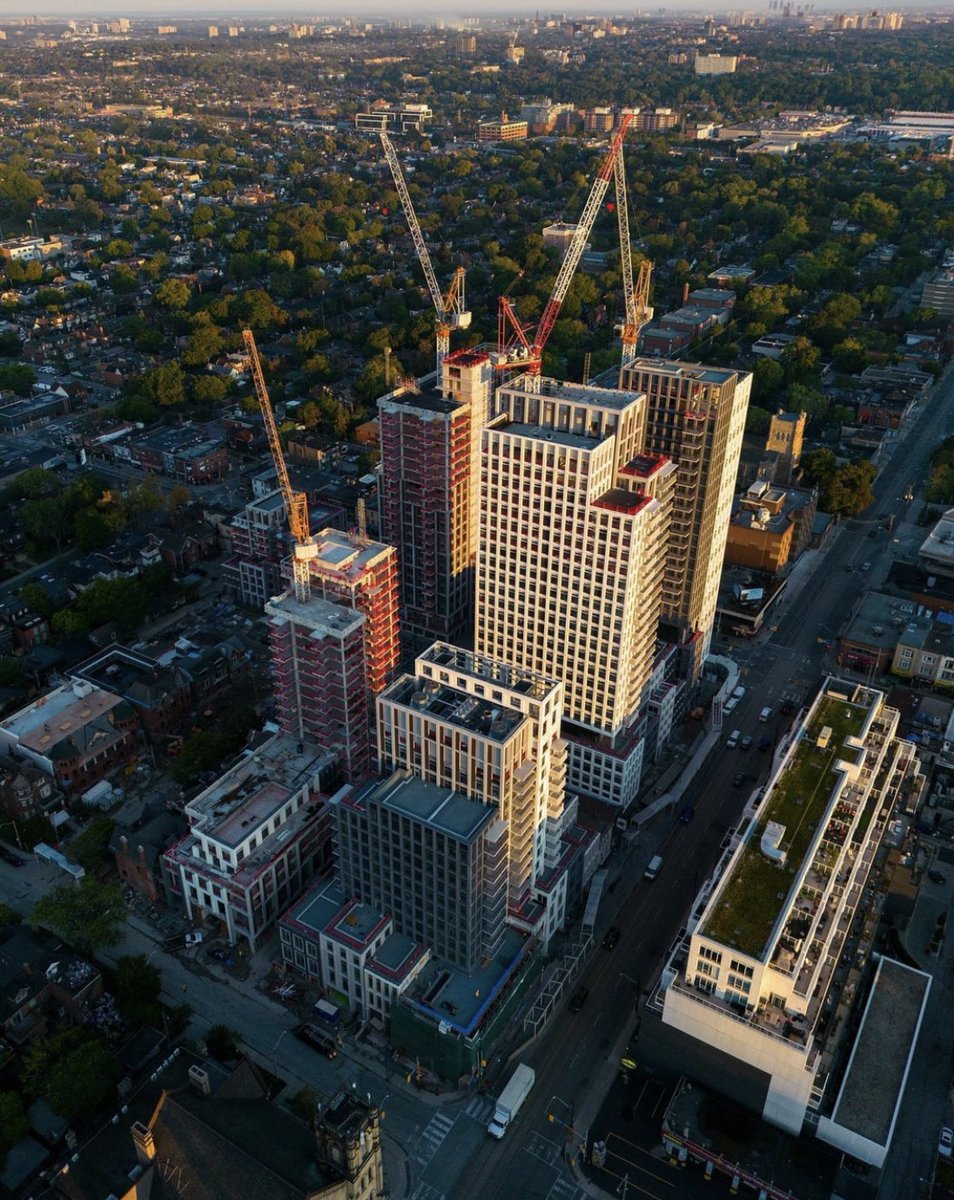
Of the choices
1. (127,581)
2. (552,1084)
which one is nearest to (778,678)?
(552,1084)

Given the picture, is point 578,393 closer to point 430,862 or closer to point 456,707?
point 456,707

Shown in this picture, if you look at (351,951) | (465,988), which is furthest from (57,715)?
(465,988)

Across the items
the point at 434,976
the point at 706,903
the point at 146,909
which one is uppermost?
the point at 706,903

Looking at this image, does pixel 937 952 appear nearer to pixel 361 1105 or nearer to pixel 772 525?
pixel 361 1105

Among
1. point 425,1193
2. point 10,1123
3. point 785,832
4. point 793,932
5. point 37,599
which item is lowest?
point 425,1193

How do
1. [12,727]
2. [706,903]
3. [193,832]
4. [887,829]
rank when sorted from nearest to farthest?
[706,903] → [193,832] → [887,829] → [12,727]
